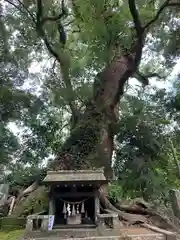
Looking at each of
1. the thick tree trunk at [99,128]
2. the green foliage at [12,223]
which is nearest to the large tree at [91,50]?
the thick tree trunk at [99,128]

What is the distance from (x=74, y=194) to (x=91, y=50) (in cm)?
481

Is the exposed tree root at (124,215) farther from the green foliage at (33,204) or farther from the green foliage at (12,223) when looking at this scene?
the green foliage at (12,223)

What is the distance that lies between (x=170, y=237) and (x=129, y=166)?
15.3 ft

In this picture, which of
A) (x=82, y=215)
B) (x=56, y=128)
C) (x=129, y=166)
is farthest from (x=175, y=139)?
(x=82, y=215)

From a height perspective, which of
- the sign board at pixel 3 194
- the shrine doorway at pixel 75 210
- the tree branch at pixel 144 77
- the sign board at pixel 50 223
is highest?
the tree branch at pixel 144 77

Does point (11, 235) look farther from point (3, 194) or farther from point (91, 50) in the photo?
point (91, 50)

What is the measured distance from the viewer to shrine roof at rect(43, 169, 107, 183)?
5934mm

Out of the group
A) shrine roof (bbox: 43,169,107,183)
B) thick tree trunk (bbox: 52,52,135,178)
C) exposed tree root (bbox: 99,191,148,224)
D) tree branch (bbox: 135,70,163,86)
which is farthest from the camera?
tree branch (bbox: 135,70,163,86)

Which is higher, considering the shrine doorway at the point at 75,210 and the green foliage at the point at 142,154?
the green foliage at the point at 142,154

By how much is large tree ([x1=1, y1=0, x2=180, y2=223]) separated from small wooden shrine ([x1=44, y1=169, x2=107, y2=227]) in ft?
4.15

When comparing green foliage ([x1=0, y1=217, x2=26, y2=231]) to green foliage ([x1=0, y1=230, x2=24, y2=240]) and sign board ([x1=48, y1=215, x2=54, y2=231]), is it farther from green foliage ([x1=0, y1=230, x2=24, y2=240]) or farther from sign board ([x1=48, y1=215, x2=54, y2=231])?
sign board ([x1=48, y1=215, x2=54, y2=231])

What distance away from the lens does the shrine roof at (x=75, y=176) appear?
5.93 m

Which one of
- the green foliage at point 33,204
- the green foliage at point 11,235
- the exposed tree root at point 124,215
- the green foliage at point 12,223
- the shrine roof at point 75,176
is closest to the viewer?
the green foliage at point 11,235

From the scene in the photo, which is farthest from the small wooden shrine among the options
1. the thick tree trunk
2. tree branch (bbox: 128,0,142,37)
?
tree branch (bbox: 128,0,142,37)
